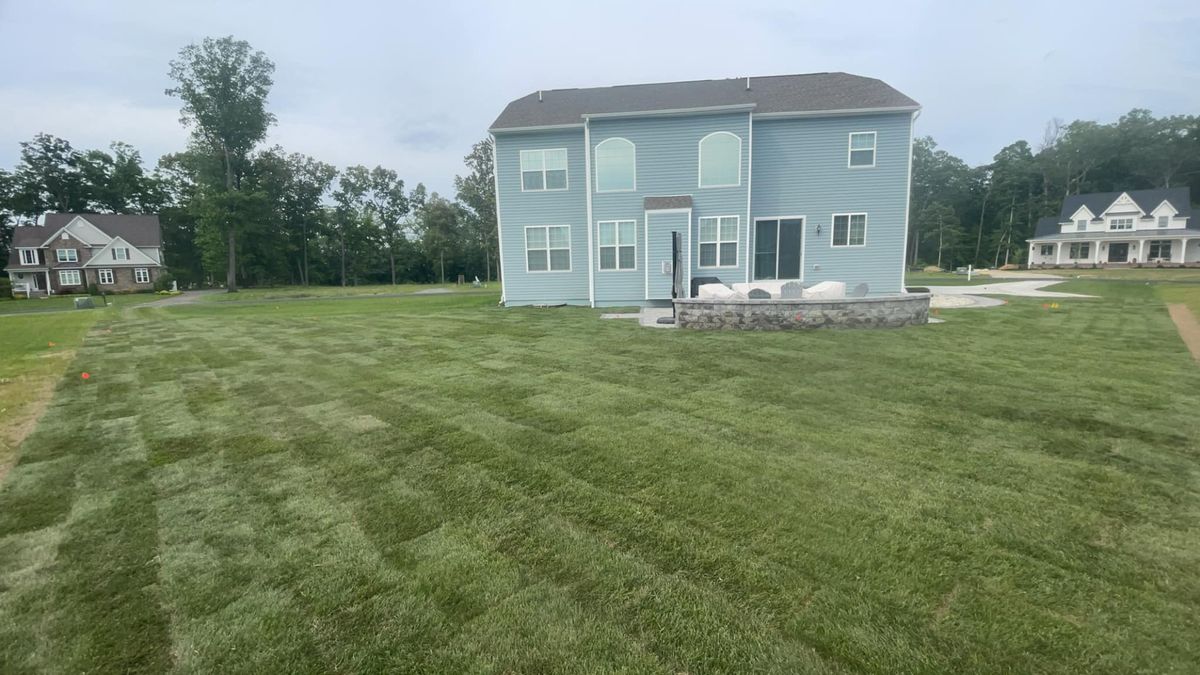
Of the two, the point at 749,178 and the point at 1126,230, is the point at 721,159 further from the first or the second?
the point at 1126,230

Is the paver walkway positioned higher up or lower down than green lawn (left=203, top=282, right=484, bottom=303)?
lower down

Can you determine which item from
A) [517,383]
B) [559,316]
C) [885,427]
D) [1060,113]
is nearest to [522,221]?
[559,316]

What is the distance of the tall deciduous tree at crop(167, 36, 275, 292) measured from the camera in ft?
112

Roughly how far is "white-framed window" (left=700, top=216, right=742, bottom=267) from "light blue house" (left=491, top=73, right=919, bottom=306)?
0.09 ft

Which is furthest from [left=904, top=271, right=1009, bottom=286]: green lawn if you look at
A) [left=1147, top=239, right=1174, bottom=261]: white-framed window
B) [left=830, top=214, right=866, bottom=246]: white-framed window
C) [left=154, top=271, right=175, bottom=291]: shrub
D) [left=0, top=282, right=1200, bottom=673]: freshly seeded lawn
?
[left=154, top=271, right=175, bottom=291]: shrub

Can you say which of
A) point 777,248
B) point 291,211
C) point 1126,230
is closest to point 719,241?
point 777,248

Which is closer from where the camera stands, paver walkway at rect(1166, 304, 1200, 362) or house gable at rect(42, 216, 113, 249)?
paver walkway at rect(1166, 304, 1200, 362)

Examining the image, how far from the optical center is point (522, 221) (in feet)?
52.1

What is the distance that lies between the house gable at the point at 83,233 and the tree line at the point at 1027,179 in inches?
2889

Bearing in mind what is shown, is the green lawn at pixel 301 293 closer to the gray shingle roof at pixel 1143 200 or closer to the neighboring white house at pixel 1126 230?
the neighboring white house at pixel 1126 230

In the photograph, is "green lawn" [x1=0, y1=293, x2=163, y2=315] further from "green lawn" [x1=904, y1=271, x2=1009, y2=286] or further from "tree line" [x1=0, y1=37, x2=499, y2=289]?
"green lawn" [x1=904, y1=271, x2=1009, y2=286]

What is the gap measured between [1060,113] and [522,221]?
67.2m

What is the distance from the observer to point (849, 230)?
1498cm

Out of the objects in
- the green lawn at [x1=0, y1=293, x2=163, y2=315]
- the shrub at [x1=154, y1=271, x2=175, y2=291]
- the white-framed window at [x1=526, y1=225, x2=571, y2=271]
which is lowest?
the green lawn at [x1=0, y1=293, x2=163, y2=315]
